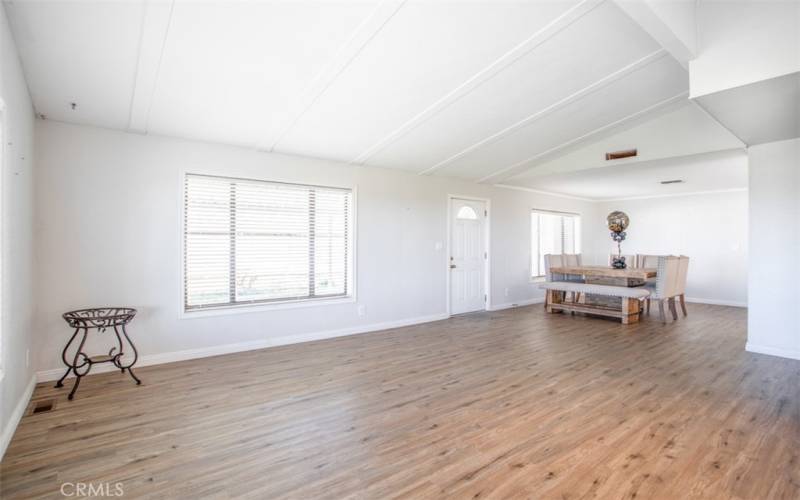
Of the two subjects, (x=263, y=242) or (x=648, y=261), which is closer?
(x=263, y=242)

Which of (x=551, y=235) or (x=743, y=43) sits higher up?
(x=743, y=43)

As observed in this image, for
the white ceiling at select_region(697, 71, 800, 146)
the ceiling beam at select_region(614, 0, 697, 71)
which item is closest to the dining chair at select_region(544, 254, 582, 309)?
the white ceiling at select_region(697, 71, 800, 146)

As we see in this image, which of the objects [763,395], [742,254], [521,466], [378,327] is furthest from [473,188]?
[742,254]

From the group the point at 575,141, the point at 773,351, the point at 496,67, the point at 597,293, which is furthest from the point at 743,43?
the point at 597,293

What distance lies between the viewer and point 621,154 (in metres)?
5.19

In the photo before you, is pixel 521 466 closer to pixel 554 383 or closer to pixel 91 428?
pixel 554 383

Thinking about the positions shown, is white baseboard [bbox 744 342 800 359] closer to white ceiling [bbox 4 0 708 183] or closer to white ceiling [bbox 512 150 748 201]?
white ceiling [bbox 512 150 748 201]

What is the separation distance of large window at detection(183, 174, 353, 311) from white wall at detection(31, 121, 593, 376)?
141mm

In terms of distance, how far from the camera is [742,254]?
706 cm

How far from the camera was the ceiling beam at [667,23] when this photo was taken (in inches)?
89.9

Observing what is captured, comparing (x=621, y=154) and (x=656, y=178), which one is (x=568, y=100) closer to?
(x=621, y=154)

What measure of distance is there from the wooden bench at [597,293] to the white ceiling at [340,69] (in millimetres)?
2587

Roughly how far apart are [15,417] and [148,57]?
8.27 feet

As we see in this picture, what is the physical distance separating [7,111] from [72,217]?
144cm
